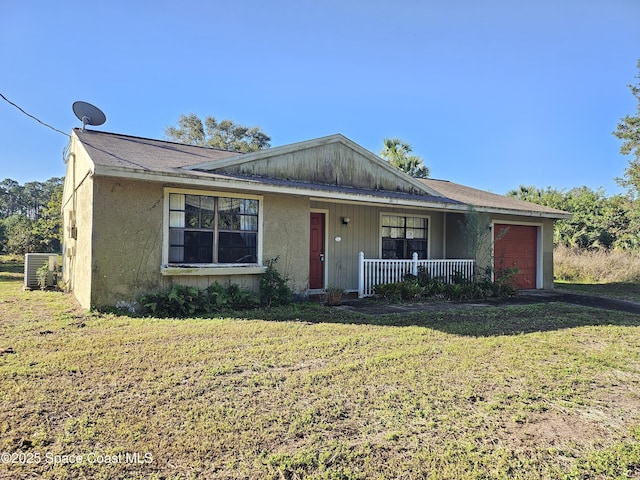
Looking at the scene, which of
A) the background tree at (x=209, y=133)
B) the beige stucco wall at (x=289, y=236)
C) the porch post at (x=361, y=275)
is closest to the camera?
the beige stucco wall at (x=289, y=236)

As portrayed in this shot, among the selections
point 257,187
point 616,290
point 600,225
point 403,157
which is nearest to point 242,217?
point 257,187

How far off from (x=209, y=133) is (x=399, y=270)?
96.6ft

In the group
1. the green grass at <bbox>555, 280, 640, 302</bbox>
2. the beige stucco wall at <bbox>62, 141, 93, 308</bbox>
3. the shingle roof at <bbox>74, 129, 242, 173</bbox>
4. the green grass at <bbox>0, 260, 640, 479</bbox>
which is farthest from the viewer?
the green grass at <bbox>555, 280, 640, 302</bbox>

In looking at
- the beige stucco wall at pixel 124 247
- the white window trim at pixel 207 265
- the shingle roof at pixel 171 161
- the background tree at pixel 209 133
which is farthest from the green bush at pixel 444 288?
the background tree at pixel 209 133

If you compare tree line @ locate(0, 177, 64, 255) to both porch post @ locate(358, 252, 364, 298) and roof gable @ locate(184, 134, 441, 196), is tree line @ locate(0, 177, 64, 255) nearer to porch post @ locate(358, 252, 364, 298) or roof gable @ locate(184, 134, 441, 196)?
roof gable @ locate(184, 134, 441, 196)

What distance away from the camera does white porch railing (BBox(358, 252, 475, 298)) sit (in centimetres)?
1014

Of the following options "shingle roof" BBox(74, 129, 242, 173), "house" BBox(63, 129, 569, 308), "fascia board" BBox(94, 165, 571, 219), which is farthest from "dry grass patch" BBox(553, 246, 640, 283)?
"shingle roof" BBox(74, 129, 242, 173)

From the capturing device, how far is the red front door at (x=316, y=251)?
34.8 feet

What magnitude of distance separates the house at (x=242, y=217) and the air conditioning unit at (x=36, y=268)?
1517 mm

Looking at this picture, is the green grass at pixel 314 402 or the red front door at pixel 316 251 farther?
the red front door at pixel 316 251

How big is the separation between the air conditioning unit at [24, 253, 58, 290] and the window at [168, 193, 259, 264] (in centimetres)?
568

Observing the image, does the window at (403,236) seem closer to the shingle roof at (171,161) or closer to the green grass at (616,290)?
the shingle roof at (171,161)

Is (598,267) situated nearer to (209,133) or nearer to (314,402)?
(314,402)

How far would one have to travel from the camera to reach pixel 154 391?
3.53 m
